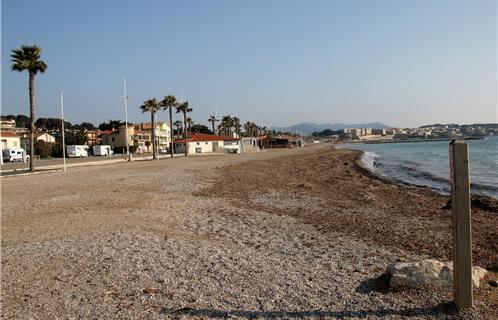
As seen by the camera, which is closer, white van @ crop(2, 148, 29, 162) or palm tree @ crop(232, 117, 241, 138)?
white van @ crop(2, 148, 29, 162)

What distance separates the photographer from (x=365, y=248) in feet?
23.2

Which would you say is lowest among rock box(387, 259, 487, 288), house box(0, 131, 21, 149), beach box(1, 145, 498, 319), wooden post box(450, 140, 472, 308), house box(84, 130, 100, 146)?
beach box(1, 145, 498, 319)

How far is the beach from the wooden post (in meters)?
0.22

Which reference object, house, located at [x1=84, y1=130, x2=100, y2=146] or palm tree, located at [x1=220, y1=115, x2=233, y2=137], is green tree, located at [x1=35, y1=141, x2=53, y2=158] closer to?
house, located at [x1=84, y1=130, x2=100, y2=146]

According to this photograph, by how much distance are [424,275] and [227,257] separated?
117 inches

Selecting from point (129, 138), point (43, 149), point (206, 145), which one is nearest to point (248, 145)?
point (206, 145)

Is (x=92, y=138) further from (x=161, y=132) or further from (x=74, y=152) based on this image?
(x=74, y=152)

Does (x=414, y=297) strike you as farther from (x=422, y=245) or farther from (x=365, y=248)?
(x=422, y=245)

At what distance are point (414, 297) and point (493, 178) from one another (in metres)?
23.0

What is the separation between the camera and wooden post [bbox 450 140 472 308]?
420 centimetres

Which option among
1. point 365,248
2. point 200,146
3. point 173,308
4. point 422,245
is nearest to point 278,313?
point 173,308

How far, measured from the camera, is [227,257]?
6.65 m

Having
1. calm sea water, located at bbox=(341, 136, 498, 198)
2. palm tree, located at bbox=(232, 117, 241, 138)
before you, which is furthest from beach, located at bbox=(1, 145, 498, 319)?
palm tree, located at bbox=(232, 117, 241, 138)

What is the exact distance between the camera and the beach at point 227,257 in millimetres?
4617
